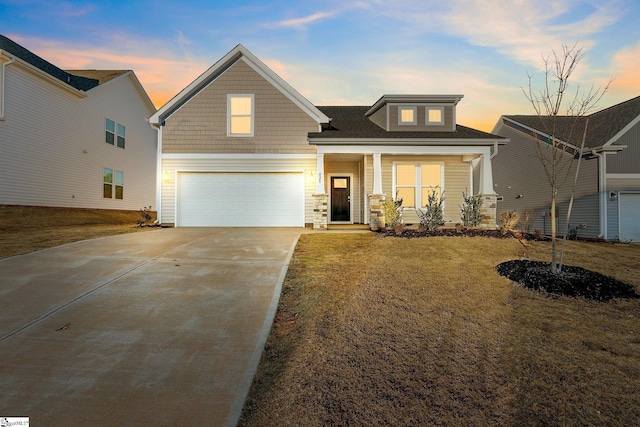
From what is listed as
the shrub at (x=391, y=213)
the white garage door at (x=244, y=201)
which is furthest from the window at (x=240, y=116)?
the shrub at (x=391, y=213)

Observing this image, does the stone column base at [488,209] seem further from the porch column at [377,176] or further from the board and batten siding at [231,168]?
the board and batten siding at [231,168]

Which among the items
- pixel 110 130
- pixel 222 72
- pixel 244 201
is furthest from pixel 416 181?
pixel 110 130

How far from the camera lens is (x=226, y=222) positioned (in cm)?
1429

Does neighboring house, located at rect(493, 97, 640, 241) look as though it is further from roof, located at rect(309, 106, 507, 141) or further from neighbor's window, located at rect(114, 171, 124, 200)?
neighbor's window, located at rect(114, 171, 124, 200)

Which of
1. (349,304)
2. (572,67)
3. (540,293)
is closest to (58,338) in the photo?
(349,304)

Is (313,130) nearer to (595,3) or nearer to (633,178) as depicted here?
(595,3)

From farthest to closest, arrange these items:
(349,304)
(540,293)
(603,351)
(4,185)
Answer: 1. (4,185)
2. (540,293)
3. (349,304)
4. (603,351)

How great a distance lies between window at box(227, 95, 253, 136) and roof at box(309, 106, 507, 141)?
2.60m

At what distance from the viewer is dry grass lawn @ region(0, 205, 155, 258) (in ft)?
30.9

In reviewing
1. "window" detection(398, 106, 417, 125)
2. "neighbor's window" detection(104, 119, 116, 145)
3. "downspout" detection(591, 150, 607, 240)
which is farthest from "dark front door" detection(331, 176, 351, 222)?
"neighbor's window" detection(104, 119, 116, 145)

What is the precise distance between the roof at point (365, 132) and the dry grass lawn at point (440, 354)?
25.5 ft

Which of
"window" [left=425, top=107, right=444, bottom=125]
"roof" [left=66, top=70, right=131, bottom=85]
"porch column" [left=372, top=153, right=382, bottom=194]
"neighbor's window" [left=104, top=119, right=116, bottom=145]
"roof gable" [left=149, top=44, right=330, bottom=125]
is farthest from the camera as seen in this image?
"roof" [left=66, top=70, right=131, bottom=85]

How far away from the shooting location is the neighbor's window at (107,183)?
1995 cm

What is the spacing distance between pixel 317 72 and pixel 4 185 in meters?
13.7
